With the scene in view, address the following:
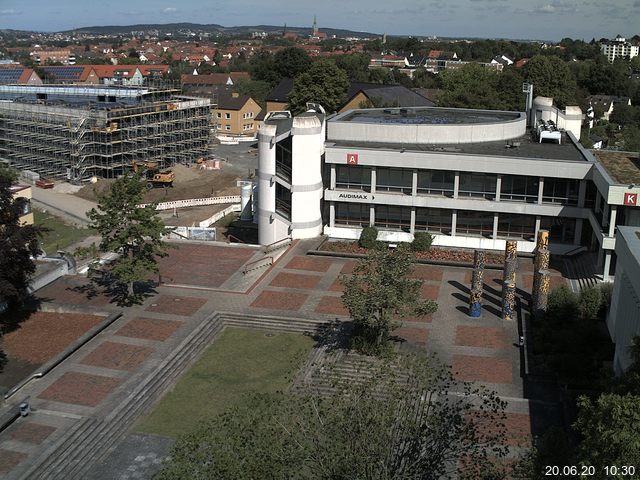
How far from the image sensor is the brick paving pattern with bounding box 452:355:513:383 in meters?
28.6

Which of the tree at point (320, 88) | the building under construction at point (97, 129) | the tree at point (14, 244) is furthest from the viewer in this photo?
the tree at point (320, 88)

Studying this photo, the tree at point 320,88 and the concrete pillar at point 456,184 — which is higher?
the tree at point 320,88

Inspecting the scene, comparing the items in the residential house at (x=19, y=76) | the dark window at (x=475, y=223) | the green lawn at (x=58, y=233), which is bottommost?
the green lawn at (x=58, y=233)

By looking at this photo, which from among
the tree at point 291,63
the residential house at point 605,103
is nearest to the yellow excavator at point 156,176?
the tree at point 291,63

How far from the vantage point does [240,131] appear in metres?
103

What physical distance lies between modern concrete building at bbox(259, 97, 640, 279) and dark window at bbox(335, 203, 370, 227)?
6cm

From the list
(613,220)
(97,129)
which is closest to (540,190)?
(613,220)

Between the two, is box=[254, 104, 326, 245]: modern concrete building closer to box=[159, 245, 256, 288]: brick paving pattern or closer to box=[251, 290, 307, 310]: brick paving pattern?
box=[159, 245, 256, 288]: brick paving pattern

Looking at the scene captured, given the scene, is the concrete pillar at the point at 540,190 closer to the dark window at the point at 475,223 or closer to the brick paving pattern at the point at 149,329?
the dark window at the point at 475,223

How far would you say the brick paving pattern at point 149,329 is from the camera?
105ft

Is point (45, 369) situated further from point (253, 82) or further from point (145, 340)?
point (253, 82)

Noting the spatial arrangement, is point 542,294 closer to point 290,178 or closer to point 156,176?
point 290,178

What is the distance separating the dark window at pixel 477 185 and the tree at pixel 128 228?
63.1 ft

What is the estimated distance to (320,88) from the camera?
290 feet
